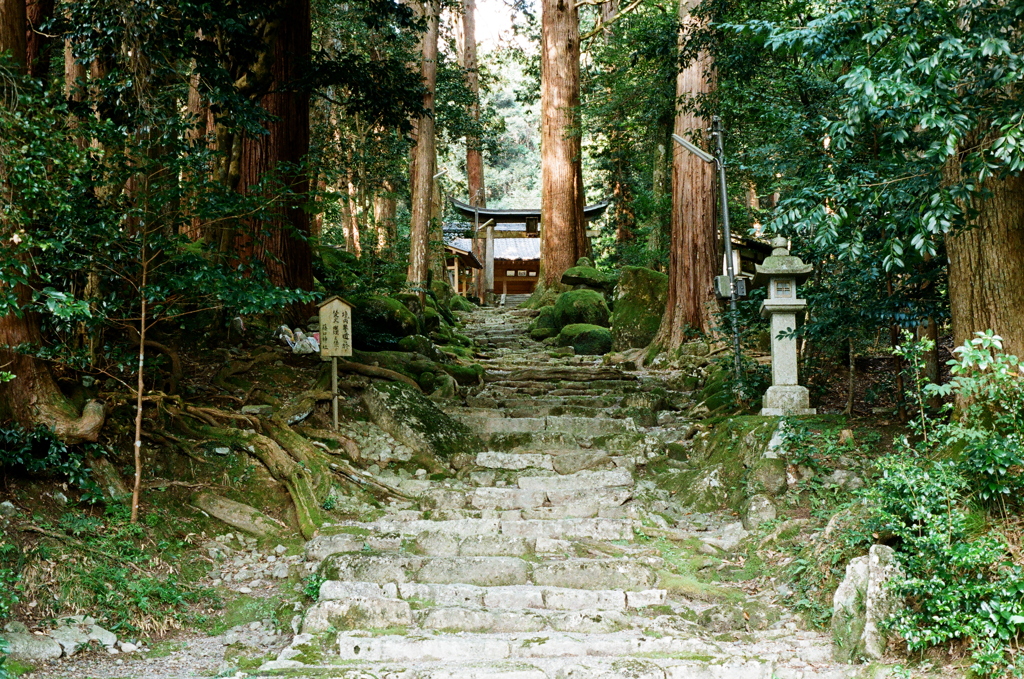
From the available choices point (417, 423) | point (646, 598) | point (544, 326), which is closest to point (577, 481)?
point (417, 423)

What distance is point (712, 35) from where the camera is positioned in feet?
33.8

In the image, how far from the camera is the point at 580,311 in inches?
674

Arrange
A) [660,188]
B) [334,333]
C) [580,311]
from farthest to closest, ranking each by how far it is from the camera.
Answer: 1. [660,188]
2. [580,311]
3. [334,333]

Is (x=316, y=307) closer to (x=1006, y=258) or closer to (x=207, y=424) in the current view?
(x=207, y=424)

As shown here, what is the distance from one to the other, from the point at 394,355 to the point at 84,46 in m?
5.43

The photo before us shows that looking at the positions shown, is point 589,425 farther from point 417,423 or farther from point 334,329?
point 334,329

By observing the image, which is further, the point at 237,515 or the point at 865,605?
the point at 237,515

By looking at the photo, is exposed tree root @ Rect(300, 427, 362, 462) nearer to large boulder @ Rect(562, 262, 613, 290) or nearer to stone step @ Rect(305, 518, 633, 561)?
stone step @ Rect(305, 518, 633, 561)

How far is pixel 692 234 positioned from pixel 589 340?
3737 mm

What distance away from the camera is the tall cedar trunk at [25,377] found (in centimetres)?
569

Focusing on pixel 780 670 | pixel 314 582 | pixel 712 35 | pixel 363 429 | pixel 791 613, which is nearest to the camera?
pixel 780 670

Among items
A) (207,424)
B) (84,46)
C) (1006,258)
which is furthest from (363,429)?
(1006,258)

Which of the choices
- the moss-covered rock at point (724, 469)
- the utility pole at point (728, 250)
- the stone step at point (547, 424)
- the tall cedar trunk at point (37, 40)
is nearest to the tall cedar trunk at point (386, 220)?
the stone step at point (547, 424)

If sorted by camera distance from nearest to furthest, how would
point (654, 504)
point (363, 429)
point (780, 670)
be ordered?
point (780, 670), point (654, 504), point (363, 429)
